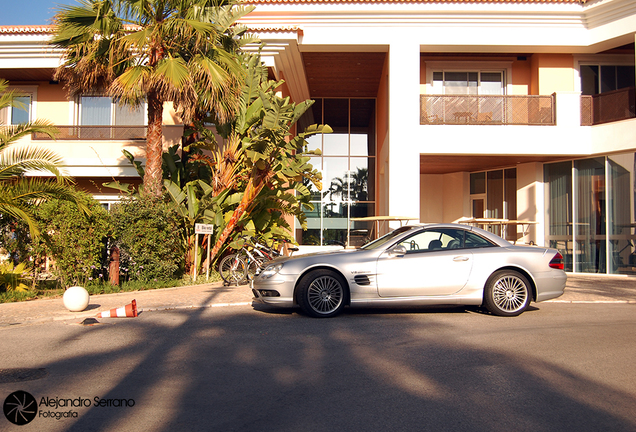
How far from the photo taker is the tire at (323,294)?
7.57 meters

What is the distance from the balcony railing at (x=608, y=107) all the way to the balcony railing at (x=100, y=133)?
1491cm

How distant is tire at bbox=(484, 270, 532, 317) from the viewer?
25.5 feet

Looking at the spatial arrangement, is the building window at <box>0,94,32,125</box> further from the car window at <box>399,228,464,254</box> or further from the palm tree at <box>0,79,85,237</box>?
the car window at <box>399,228,464,254</box>

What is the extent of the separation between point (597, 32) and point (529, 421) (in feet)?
52.3

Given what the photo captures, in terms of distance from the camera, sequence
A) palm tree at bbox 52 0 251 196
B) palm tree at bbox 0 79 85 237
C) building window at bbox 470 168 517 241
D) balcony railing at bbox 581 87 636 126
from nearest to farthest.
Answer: palm tree at bbox 0 79 85 237 → palm tree at bbox 52 0 251 196 → balcony railing at bbox 581 87 636 126 → building window at bbox 470 168 517 241

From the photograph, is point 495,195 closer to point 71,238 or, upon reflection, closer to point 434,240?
point 434,240

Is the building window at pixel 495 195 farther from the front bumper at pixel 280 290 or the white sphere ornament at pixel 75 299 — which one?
the white sphere ornament at pixel 75 299

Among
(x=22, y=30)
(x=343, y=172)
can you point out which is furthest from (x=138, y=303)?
(x=343, y=172)

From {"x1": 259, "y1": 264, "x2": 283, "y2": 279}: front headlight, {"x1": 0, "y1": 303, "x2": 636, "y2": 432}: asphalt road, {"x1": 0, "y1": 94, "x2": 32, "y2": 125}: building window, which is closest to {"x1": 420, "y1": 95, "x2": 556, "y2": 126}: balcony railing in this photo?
{"x1": 0, "y1": 303, "x2": 636, "y2": 432}: asphalt road

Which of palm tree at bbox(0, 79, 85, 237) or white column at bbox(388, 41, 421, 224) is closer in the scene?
palm tree at bbox(0, 79, 85, 237)

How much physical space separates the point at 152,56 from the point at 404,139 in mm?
7911

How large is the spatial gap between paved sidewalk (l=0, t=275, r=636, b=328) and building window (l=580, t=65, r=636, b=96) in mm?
7602

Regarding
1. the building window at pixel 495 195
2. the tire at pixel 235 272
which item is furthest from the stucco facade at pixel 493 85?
the tire at pixel 235 272

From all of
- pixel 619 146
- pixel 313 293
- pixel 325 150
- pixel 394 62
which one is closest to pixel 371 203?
pixel 325 150
